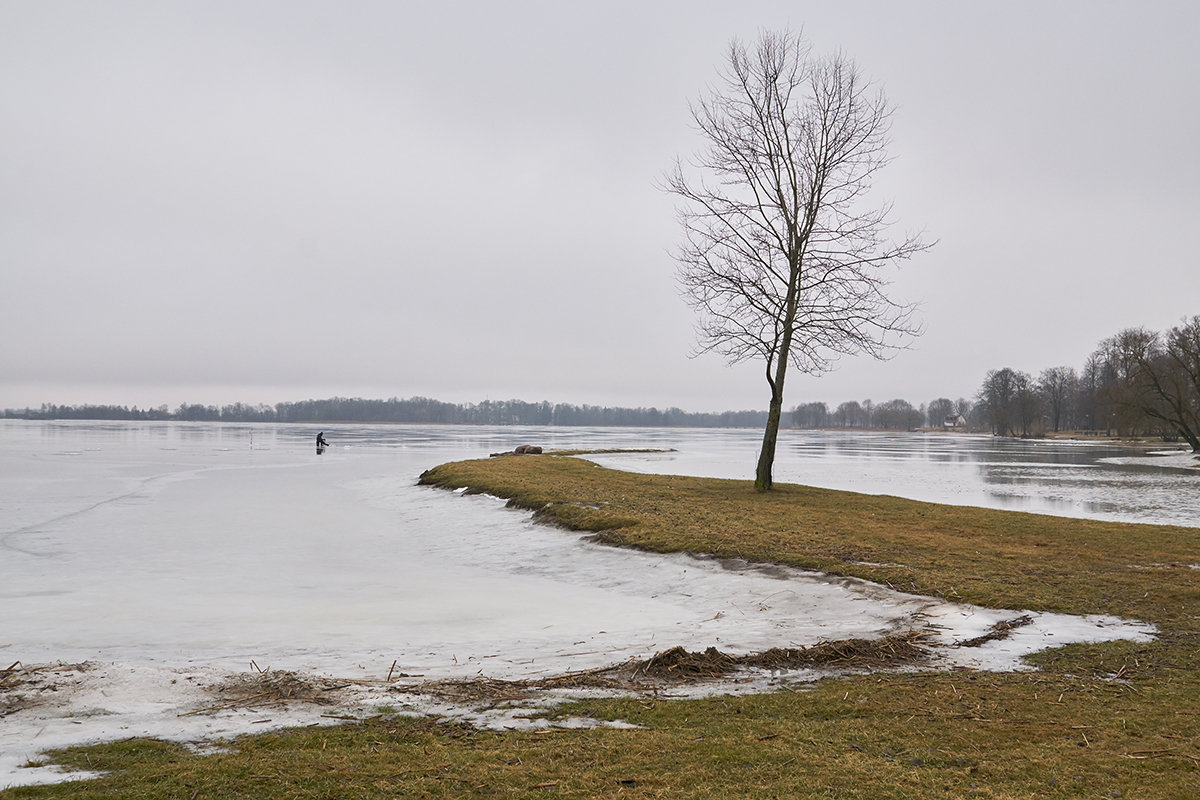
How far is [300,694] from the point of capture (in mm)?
6105

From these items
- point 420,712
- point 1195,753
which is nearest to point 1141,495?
point 1195,753

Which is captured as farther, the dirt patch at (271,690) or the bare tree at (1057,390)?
the bare tree at (1057,390)

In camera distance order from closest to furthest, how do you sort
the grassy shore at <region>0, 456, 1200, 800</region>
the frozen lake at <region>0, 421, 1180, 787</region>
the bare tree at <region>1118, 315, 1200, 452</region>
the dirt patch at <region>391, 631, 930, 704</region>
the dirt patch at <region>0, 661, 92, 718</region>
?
1. the grassy shore at <region>0, 456, 1200, 800</region>
2. the dirt patch at <region>0, 661, 92, 718</region>
3. the dirt patch at <region>391, 631, 930, 704</region>
4. the frozen lake at <region>0, 421, 1180, 787</region>
5. the bare tree at <region>1118, 315, 1200, 452</region>

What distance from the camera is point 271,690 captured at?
6238 mm

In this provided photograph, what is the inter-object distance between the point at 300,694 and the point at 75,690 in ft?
6.18

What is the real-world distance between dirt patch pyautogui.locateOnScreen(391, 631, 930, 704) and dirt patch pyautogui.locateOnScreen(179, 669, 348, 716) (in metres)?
0.57

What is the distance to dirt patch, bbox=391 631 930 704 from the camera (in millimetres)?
6270

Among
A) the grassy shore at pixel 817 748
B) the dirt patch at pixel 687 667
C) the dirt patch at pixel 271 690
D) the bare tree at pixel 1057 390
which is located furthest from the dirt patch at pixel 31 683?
the bare tree at pixel 1057 390

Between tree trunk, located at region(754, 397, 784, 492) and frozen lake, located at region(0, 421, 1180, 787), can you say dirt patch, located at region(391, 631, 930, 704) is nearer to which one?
frozen lake, located at region(0, 421, 1180, 787)

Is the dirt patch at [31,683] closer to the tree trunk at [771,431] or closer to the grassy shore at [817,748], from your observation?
the grassy shore at [817,748]

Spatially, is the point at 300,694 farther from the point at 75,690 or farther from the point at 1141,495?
the point at 1141,495

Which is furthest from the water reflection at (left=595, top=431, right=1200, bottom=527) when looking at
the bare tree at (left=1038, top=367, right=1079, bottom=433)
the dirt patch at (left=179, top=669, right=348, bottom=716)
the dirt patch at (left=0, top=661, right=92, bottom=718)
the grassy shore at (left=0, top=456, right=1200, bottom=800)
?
the bare tree at (left=1038, top=367, right=1079, bottom=433)

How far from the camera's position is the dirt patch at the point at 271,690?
5895 millimetres

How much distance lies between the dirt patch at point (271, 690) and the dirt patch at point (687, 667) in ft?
1.86
